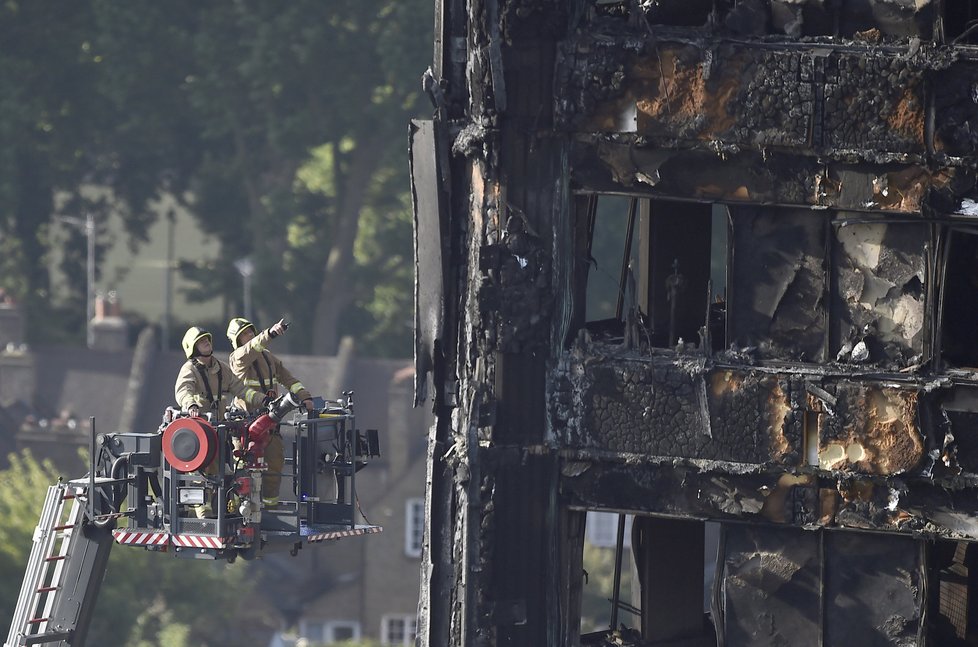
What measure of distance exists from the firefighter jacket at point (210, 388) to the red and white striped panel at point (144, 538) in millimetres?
1114

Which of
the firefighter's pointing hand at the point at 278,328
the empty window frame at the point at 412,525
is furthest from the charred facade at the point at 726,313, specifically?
the empty window frame at the point at 412,525

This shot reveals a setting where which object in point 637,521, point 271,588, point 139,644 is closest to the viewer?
point 637,521

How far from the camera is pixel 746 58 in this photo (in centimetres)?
1535

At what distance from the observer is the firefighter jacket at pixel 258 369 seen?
1705cm

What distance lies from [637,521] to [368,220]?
44272mm

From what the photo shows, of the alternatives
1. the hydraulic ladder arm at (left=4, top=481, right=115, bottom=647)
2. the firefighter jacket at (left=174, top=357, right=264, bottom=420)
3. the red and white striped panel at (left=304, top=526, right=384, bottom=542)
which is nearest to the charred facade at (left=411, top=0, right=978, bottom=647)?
the red and white striped panel at (left=304, top=526, right=384, bottom=542)

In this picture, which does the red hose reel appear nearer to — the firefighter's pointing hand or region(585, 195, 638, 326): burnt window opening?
the firefighter's pointing hand

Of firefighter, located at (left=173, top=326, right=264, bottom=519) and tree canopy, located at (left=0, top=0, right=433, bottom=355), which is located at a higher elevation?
tree canopy, located at (left=0, top=0, right=433, bottom=355)

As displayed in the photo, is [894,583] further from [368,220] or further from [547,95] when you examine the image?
[368,220]

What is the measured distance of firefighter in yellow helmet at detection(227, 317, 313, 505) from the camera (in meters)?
16.8

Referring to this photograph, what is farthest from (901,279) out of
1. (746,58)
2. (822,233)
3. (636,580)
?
(636,580)

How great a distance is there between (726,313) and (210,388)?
4.43m

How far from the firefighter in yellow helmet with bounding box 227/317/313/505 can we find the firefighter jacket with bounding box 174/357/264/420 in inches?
2.8

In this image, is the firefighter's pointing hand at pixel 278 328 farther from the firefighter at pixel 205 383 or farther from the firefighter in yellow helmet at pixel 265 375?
the firefighter at pixel 205 383
